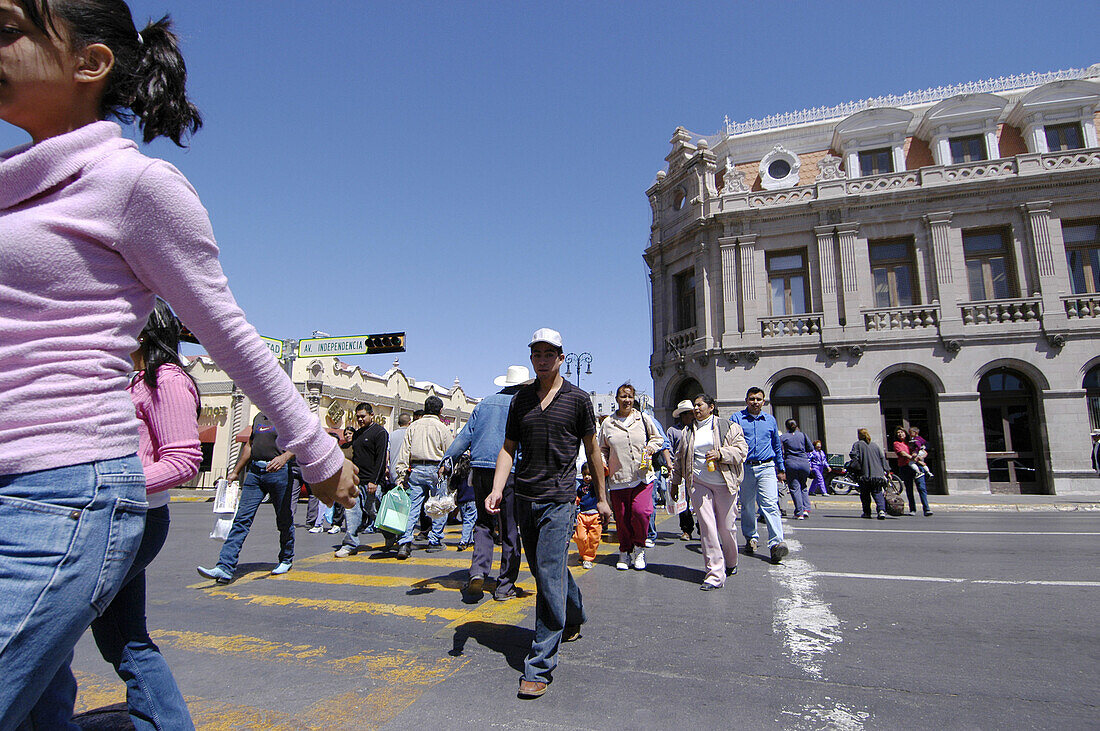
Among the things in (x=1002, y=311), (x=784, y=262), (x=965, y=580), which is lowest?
(x=965, y=580)

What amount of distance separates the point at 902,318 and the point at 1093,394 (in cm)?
532

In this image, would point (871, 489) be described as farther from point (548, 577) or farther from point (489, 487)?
point (548, 577)

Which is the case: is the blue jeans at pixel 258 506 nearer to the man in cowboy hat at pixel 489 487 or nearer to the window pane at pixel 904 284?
the man in cowboy hat at pixel 489 487

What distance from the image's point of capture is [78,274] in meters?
1.22

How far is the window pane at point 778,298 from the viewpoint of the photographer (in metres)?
20.1

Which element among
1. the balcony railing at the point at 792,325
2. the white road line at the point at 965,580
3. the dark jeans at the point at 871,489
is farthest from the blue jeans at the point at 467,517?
the balcony railing at the point at 792,325

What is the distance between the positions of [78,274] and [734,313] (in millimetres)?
20139

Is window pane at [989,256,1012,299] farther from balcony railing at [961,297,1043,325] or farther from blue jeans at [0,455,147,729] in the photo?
blue jeans at [0,455,147,729]

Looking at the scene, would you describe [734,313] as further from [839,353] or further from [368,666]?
[368,666]

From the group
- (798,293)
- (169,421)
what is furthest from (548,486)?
(798,293)

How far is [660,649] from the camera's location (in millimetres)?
3740

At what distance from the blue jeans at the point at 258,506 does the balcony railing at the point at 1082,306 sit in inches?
835

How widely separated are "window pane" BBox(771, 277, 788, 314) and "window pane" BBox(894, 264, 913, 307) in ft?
11.2

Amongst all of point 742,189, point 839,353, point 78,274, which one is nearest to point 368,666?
point 78,274
